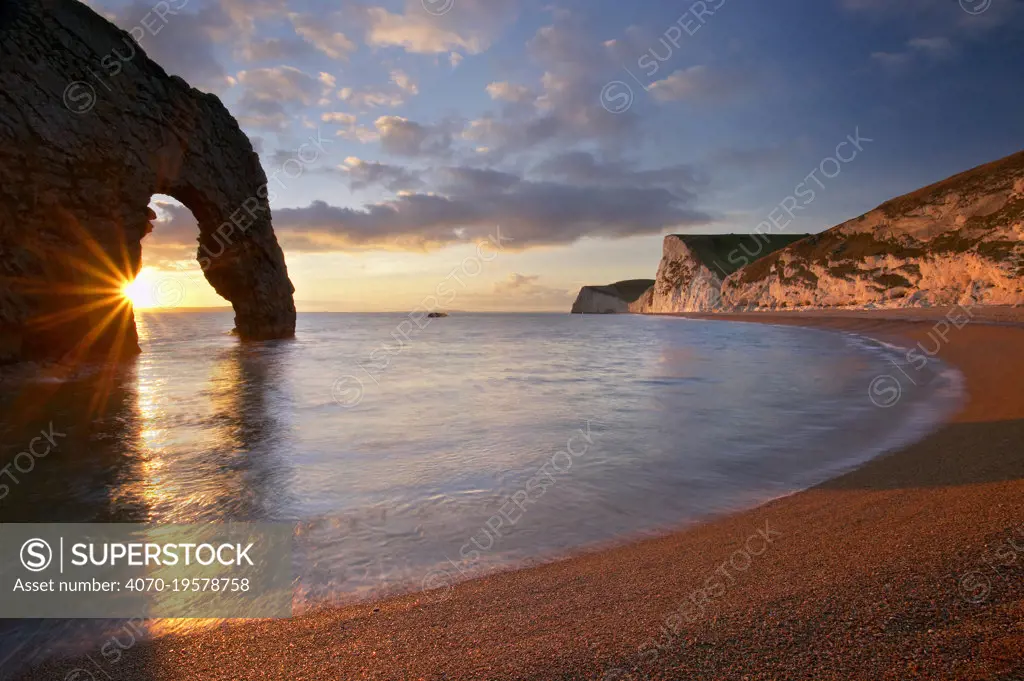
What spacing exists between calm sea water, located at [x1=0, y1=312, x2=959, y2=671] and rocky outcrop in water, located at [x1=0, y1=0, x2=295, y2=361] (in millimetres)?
3387

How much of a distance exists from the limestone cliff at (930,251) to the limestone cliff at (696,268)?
28.8 m

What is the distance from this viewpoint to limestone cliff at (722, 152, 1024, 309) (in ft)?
142

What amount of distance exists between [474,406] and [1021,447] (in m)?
9.42

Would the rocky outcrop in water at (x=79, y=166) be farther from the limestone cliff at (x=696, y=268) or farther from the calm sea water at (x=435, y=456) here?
the limestone cliff at (x=696, y=268)

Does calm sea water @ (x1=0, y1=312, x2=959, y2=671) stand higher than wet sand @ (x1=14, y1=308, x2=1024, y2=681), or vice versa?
wet sand @ (x1=14, y1=308, x2=1024, y2=681)

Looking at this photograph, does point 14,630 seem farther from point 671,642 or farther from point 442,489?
point 671,642

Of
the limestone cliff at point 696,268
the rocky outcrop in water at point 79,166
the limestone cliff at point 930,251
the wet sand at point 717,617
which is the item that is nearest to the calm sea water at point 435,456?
the wet sand at point 717,617

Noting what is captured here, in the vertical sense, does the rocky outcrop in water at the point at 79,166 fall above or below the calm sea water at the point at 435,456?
above

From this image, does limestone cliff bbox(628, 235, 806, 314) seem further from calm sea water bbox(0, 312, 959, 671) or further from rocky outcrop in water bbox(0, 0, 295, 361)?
rocky outcrop in water bbox(0, 0, 295, 361)

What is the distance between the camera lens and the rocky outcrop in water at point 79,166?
15.0 meters

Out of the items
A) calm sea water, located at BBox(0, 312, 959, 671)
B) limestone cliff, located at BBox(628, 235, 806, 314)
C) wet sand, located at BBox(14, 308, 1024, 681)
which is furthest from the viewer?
limestone cliff, located at BBox(628, 235, 806, 314)

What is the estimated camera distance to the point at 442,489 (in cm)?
593

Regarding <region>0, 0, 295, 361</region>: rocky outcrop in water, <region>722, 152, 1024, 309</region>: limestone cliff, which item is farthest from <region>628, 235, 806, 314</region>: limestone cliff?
<region>0, 0, 295, 361</region>: rocky outcrop in water

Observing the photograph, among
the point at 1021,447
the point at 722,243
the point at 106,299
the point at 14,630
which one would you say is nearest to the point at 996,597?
the point at 1021,447
